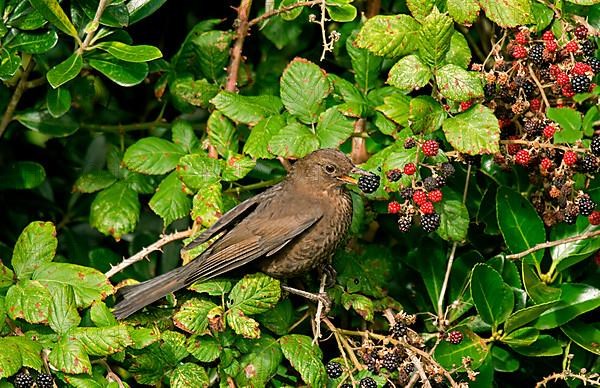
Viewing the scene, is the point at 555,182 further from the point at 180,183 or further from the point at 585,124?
the point at 180,183

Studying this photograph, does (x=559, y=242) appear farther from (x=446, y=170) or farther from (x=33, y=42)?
(x=33, y=42)

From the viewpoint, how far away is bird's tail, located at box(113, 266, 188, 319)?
14.5 feet

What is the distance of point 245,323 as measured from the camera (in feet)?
13.5

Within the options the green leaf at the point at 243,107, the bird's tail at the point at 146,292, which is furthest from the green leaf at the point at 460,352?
the green leaf at the point at 243,107

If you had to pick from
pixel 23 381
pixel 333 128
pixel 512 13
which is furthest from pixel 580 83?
pixel 23 381

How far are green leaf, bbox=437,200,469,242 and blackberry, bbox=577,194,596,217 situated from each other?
50 cm

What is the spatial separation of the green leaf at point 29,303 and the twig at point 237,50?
54.1 inches

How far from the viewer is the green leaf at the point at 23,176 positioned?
5.25 meters

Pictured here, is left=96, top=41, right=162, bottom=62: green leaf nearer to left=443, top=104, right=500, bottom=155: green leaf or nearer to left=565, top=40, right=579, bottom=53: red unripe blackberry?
left=443, top=104, right=500, bottom=155: green leaf

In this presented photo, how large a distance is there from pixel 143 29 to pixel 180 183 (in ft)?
4.42

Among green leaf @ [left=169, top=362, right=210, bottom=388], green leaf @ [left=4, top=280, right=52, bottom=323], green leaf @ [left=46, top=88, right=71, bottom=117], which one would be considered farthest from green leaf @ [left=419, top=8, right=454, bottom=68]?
green leaf @ [left=4, top=280, right=52, bottom=323]

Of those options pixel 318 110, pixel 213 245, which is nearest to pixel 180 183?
pixel 213 245

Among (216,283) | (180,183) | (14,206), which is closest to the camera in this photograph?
(216,283)

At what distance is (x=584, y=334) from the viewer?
454 centimetres
